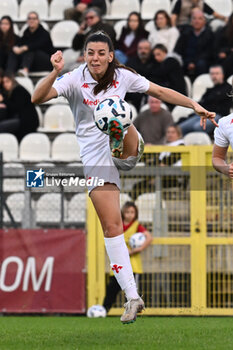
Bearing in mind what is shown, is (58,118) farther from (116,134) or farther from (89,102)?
(116,134)

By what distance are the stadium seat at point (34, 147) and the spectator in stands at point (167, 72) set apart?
2.11 metres

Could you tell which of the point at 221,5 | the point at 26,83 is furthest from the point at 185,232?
the point at 221,5

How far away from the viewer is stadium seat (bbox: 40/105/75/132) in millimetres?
14844

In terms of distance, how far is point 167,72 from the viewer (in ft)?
48.0

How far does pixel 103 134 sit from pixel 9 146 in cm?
736

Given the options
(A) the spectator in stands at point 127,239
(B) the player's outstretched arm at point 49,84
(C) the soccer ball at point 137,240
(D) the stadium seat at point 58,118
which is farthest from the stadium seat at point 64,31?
(B) the player's outstretched arm at point 49,84

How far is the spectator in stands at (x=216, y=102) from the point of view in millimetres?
13625

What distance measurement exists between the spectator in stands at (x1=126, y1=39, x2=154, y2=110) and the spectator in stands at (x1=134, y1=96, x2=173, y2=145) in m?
1.59

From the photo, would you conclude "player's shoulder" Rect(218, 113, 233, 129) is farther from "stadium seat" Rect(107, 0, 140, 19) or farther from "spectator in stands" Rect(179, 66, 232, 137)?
"stadium seat" Rect(107, 0, 140, 19)

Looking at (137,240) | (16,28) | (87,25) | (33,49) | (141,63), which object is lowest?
(137,240)

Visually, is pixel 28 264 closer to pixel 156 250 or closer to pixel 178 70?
pixel 156 250

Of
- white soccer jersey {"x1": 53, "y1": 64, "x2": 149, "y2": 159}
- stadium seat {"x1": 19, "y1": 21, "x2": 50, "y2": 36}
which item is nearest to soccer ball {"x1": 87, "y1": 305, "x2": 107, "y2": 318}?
white soccer jersey {"x1": 53, "y1": 64, "x2": 149, "y2": 159}

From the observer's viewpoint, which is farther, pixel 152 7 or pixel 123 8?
pixel 123 8

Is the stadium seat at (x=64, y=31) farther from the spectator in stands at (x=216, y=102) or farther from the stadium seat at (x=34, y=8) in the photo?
the spectator in stands at (x=216, y=102)
